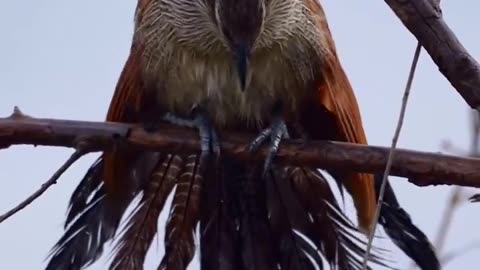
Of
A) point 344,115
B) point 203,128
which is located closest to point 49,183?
point 203,128

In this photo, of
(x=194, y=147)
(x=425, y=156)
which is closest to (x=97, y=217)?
(x=194, y=147)

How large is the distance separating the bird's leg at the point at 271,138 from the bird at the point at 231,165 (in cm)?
1

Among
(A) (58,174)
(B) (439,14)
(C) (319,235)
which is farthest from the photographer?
(C) (319,235)

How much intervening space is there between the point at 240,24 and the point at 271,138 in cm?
44

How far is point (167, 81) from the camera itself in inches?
115

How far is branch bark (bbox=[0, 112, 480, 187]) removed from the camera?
228 centimetres

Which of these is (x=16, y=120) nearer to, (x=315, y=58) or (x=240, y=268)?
(x=240, y=268)

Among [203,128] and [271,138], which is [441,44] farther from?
[203,128]

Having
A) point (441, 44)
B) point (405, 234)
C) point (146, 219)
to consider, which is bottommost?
point (146, 219)

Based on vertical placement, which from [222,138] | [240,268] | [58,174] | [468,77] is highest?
[468,77]

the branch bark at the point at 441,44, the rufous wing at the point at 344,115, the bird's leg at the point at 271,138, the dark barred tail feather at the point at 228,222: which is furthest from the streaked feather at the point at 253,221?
the branch bark at the point at 441,44

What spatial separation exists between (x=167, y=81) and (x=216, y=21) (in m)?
0.27

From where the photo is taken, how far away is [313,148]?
8.18ft

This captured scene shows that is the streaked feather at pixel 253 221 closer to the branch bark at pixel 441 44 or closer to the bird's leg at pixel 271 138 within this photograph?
the bird's leg at pixel 271 138
